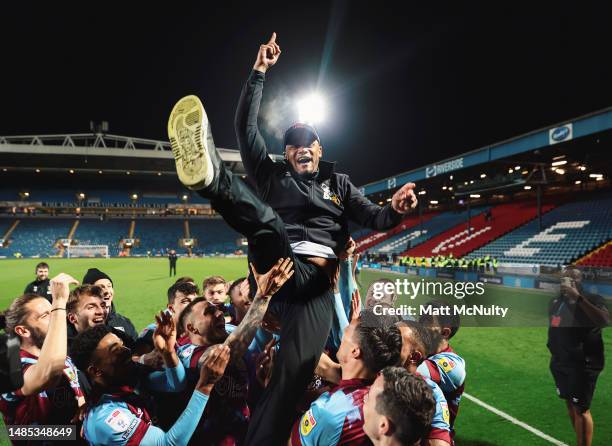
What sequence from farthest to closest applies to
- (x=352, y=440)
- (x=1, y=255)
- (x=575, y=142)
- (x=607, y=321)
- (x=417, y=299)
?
(x=1, y=255)
(x=575, y=142)
(x=607, y=321)
(x=417, y=299)
(x=352, y=440)

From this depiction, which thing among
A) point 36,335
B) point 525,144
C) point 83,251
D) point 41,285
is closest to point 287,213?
point 36,335

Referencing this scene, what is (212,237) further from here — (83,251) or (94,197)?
(94,197)

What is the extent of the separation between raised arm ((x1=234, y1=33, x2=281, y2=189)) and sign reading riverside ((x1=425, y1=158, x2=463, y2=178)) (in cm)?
2092

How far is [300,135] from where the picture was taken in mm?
2508

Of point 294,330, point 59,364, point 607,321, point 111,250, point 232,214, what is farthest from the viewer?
point 111,250

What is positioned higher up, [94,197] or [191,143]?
[94,197]

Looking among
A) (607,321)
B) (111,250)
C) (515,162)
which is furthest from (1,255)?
(607,321)

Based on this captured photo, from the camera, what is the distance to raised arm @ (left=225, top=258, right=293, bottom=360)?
6.53ft

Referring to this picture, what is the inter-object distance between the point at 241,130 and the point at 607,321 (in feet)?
13.5

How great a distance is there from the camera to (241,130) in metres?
2.32

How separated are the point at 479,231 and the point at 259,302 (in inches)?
1122

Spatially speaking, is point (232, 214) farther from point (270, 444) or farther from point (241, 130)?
point (270, 444)

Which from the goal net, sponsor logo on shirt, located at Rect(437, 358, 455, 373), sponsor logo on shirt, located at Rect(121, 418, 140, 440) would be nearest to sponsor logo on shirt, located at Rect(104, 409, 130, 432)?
sponsor logo on shirt, located at Rect(121, 418, 140, 440)

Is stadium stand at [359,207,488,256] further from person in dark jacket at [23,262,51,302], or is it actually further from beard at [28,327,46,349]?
beard at [28,327,46,349]
